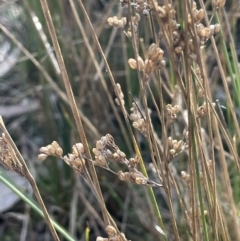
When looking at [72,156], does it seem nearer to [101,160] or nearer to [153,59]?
[101,160]

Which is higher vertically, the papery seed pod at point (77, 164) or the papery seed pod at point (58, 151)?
the papery seed pod at point (58, 151)

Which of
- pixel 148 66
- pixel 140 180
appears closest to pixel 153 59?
pixel 148 66

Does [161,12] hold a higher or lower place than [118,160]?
higher

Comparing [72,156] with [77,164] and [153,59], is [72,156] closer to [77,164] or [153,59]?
[77,164]

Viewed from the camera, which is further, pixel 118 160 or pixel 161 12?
pixel 118 160

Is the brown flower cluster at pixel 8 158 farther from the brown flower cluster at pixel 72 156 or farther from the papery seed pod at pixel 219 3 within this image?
the papery seed pod at pixel 219 3

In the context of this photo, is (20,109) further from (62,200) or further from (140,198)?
(140,198)

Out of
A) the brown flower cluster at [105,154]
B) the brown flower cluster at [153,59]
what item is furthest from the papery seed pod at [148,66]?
the brown flower cluster at [105,154]

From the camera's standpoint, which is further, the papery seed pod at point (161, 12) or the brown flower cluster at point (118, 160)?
the brown flower cluster at point (118, 160)

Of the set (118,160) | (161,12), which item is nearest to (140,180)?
(118,160)
